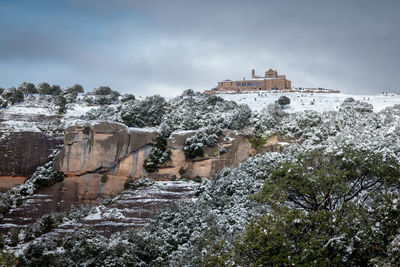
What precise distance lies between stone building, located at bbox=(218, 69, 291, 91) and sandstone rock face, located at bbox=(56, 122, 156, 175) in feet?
124

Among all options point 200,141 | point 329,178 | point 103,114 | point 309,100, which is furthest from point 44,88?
point 329,178

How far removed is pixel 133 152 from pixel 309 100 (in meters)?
28.9

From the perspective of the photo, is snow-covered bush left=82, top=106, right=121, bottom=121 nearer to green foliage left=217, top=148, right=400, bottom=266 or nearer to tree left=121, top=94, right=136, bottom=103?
tree left=121, top=94, right=136, bottom=103

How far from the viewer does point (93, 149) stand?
34250 mm

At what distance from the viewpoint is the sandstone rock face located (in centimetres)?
3400

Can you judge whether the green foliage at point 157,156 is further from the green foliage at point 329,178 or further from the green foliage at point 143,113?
the green foliage at point 329,178

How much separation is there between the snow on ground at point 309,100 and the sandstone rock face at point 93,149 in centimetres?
1918

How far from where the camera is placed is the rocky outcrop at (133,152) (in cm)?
3412

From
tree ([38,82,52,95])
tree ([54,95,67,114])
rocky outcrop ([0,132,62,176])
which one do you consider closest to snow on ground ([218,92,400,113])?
tree ([54,95,67,114])

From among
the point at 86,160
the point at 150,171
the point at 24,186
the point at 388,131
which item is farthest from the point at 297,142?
the point at 24,186

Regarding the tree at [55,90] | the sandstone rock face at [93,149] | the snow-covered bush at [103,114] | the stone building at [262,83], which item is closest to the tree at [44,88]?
the tree at [55,90]

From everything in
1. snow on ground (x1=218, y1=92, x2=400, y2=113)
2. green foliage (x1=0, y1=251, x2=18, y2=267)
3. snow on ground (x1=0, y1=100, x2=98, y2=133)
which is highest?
snow on ground (x1=218, y1=92, x2=400, y2=113)

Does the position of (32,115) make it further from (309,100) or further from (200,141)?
(309,100)

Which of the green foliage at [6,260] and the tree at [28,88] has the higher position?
the tree at [28,88]
